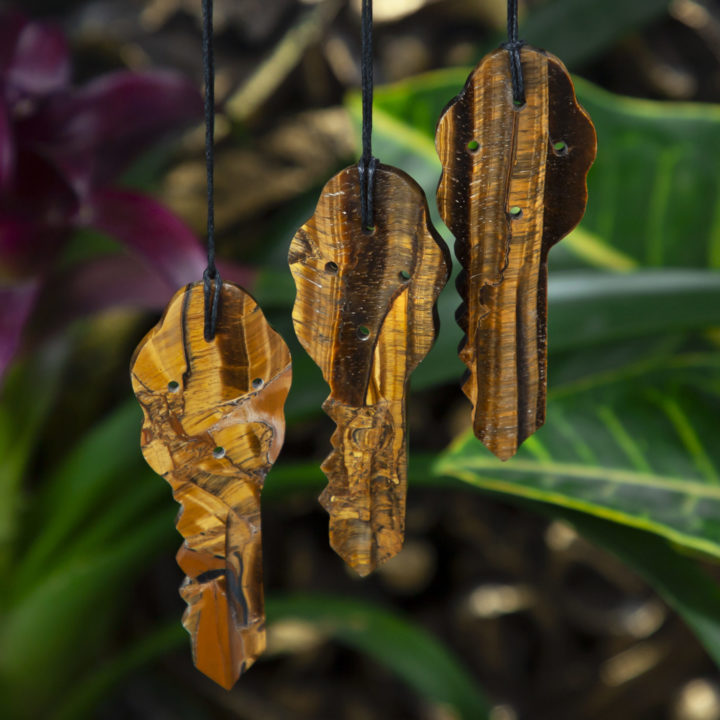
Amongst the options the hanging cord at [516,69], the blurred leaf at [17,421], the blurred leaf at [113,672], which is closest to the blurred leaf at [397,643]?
the blurred leaf at [113,672]

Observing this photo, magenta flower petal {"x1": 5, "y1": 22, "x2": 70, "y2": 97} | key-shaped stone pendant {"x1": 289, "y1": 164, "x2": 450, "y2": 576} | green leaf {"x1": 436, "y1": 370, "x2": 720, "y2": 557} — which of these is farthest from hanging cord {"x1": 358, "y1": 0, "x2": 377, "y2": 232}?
magenta flower petal {"x1": 5, "y1": 22, "x2": 70, "y2": 97}

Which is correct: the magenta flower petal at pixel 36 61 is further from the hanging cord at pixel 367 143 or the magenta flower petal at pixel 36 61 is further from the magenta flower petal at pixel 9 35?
the hanging cord at pixel 367 143

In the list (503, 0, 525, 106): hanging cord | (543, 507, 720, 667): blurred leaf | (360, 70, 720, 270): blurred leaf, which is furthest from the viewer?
(360, 70, 720, 270): blurred leaf

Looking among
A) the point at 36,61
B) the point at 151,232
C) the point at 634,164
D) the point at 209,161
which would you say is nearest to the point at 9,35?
the point at 36,61

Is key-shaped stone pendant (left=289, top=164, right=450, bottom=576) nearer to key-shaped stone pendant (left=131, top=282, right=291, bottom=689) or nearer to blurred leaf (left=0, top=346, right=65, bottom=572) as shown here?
key-shaped stone pendant (left=131, top=282, right=291, bottom=689)

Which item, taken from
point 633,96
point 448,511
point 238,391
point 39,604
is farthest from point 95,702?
point 633,96

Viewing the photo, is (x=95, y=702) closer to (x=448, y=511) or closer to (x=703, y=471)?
(x=448, y=511)
